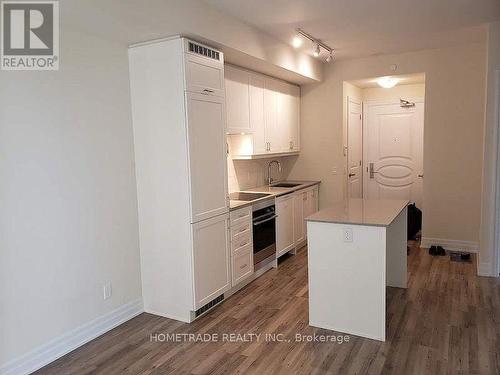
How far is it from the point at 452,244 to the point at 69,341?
15.9 feet

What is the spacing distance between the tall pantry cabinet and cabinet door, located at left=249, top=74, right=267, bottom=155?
1052mm

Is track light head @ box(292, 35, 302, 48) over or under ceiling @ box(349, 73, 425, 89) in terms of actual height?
over

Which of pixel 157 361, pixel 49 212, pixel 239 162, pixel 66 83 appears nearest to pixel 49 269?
pixel 49 212

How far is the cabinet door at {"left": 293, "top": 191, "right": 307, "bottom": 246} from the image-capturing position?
5.30m

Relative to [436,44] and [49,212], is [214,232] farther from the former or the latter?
[436,44]

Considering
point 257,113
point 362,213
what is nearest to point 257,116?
point 257,113

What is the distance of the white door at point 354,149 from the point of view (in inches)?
245

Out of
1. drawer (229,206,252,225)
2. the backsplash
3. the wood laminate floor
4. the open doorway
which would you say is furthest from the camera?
the open doorway

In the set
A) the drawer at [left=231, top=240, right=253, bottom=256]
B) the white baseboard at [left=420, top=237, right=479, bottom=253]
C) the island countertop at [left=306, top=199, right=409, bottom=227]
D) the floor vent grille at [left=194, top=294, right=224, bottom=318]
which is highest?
the island countertop at [left=306, top=199, right=409, bottom=227]

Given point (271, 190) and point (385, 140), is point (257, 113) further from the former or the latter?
point (385, 140)

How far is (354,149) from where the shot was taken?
6484mm

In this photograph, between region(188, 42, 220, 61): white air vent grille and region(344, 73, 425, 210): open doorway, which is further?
region(344, 73, 425, 210): open doorway

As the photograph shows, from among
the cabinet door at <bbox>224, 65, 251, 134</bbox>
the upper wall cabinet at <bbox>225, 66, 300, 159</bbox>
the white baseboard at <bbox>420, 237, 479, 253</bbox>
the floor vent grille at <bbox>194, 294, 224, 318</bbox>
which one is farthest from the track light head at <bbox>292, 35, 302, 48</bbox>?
the white baseboard at <bbox>420, 237, 479, 253</bbox>

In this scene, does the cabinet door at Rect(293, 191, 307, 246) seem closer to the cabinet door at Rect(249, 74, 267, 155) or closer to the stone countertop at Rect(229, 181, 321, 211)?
the stone countertop at Rect(229, 181, 321, 211)
